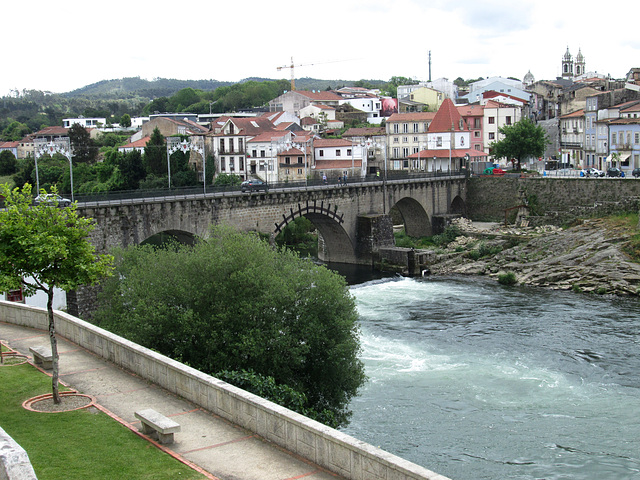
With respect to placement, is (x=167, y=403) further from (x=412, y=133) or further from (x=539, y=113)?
(x=539, y=113)

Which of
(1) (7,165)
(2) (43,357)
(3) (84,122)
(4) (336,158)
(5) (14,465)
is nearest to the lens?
(5) (14,465)

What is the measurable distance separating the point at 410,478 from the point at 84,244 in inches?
374

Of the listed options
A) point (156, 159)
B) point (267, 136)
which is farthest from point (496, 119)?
point (156, 159)

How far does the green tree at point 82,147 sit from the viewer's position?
321 feet

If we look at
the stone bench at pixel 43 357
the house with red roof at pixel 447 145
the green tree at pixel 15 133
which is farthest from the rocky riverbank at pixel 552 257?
the green tree at pixel 15 133

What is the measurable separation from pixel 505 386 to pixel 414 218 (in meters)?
40.0

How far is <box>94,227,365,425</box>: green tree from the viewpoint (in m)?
22.4

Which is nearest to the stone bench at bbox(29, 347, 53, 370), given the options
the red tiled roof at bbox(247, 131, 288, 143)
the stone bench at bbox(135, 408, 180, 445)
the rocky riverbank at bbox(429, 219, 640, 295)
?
the stone bench at bbox(135, 408, 180, 445)

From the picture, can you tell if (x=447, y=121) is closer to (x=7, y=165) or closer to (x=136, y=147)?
(x=136, y=147)

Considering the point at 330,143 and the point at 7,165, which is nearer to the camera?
the point at 330,143

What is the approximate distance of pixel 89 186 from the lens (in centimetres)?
8569

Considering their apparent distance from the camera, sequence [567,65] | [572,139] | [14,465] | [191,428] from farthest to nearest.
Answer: [567,65] < [572,139] < [191,428] < [14,465]

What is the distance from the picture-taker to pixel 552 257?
170 ft

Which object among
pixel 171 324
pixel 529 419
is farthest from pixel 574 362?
pixel 171 324
